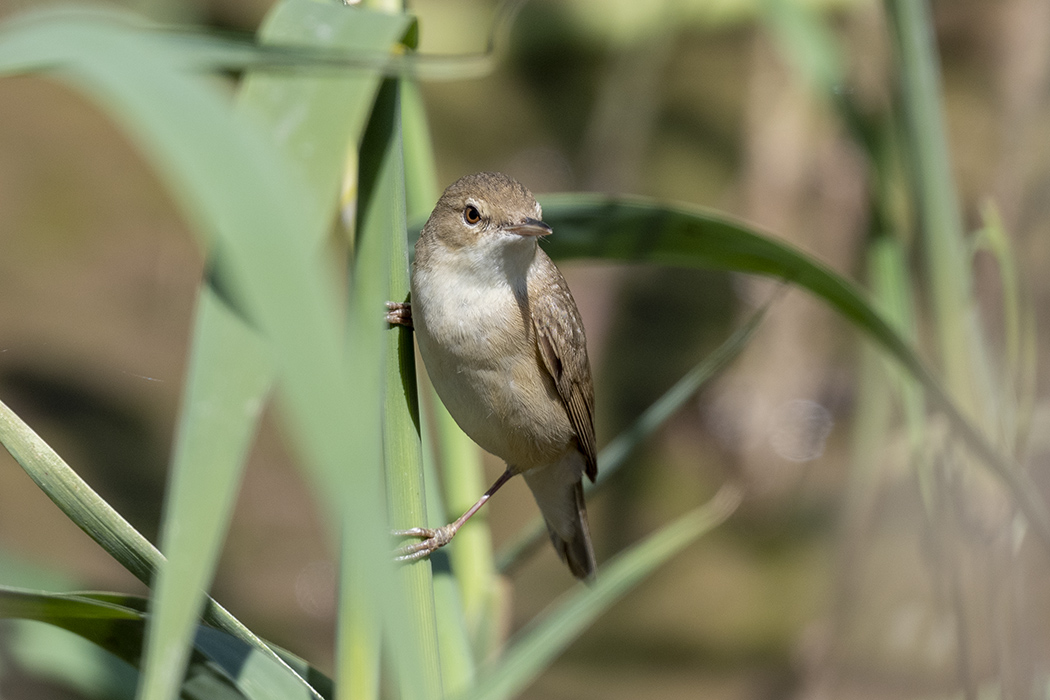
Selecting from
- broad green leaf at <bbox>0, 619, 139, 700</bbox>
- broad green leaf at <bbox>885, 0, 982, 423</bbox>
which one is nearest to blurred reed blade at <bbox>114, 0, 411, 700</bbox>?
broad green leaf at <bbox>0, 619, 139, 700</bbox>

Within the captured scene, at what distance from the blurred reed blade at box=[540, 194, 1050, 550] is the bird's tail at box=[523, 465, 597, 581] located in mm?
1060

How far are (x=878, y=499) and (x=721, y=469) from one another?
5.01 ft

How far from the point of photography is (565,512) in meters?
2.60

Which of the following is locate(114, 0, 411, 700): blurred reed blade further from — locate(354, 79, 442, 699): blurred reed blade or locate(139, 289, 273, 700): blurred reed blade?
locate(354, 79, 442, 699): blurred reed blade

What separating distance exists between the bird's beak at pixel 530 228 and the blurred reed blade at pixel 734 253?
4.5 inches

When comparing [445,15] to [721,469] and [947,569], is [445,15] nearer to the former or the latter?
[721,469]

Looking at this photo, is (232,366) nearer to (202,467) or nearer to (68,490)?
(202,467)

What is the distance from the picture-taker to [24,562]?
63.1 inches

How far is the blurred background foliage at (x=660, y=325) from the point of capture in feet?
14.5

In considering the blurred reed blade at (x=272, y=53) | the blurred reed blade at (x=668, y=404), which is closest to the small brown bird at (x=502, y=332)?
the blurred reed blade at (x=668, y=404)

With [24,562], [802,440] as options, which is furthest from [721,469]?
[24,562]

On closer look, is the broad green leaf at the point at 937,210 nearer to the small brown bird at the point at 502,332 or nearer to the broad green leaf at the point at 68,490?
the small brown bird at the point at 502,332

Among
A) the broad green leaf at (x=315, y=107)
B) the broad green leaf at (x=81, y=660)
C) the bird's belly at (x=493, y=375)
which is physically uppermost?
the bird's belly at (x=493, y=375)

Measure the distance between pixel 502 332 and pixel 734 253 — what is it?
75 cm
